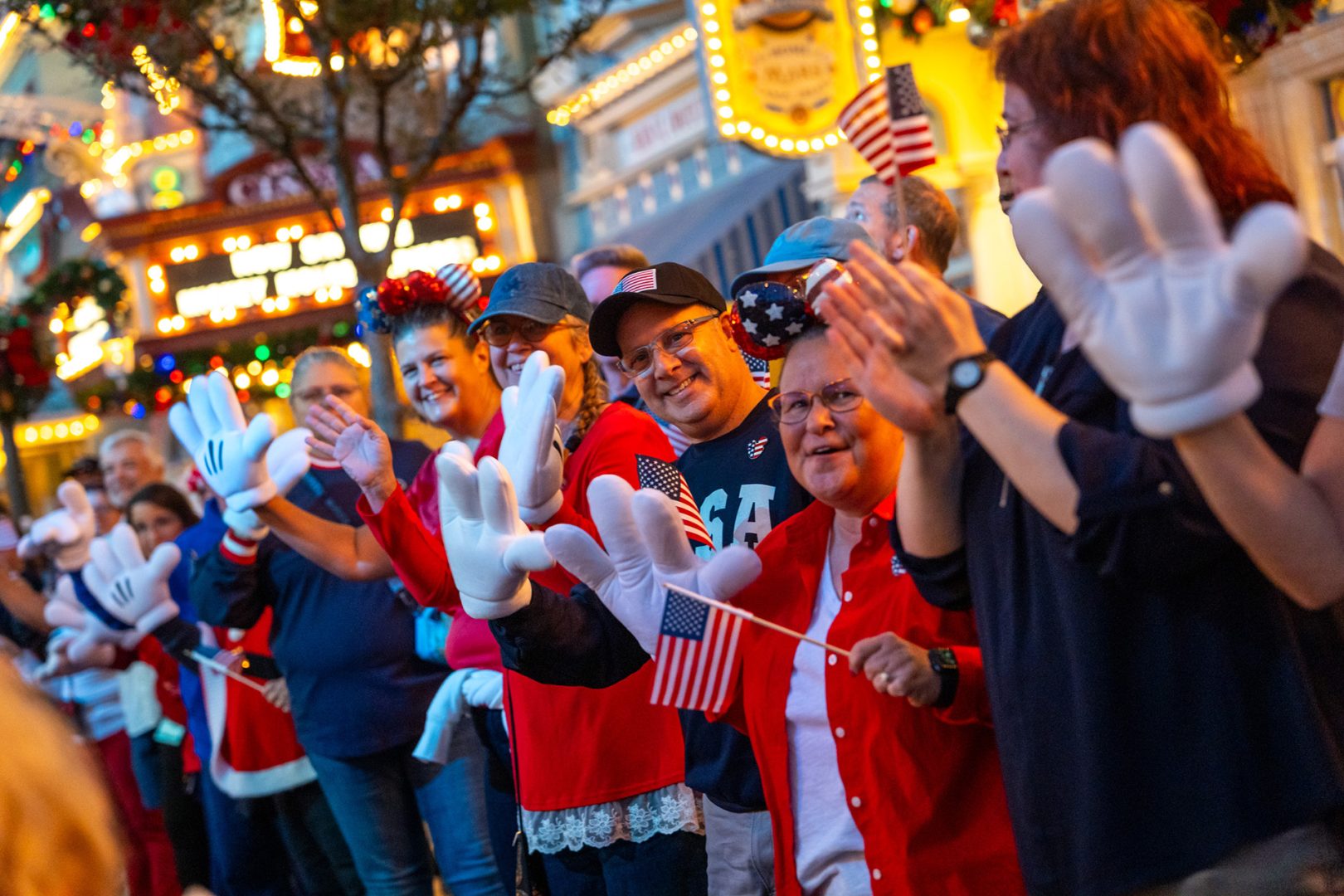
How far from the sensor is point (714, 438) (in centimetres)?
339

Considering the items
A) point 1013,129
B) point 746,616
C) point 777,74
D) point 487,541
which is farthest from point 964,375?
point 777,74

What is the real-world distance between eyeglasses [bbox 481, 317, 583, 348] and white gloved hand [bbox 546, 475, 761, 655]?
3.90ft

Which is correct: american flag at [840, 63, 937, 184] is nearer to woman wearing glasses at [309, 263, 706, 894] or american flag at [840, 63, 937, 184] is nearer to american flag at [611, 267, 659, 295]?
american flag at [611, 267, 659, 295]

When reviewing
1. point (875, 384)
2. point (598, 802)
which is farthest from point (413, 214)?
point (875, 384)

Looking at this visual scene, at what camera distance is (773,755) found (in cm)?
241

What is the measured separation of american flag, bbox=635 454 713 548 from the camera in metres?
2.62

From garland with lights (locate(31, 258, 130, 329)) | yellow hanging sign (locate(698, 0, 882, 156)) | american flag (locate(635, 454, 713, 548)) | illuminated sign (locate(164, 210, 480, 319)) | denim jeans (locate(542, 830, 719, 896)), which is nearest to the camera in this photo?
american flag (locate(635, 454, 713, 548))

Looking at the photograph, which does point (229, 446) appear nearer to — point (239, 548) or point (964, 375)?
point (239, 548)

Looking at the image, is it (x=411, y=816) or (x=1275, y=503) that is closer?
(x=1275, y=503)

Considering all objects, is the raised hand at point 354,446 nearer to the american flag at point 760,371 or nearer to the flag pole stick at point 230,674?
the american flag at point 760,371

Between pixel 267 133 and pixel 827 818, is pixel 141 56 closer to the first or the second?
pixel 267 133

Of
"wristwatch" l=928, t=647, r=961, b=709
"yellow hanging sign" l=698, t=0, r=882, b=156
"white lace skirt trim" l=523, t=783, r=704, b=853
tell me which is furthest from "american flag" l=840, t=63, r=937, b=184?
"yellow hanging sign" l=698, t=0, r=882, b=156

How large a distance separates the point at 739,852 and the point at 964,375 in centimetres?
138

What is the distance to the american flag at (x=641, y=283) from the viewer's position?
3.26 metres
